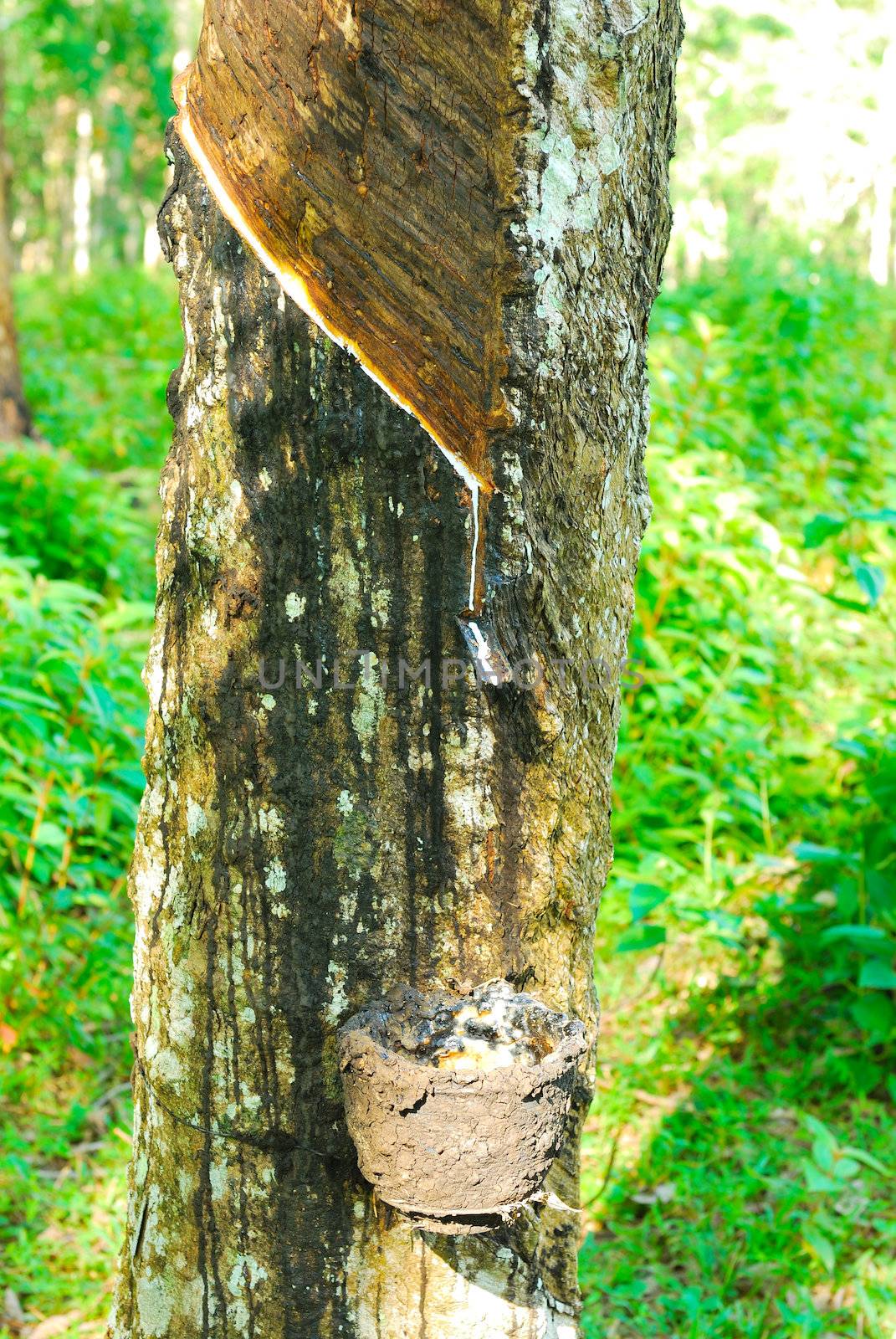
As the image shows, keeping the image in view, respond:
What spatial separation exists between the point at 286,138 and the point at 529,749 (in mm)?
613

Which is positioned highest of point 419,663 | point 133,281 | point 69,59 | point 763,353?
point 69,59

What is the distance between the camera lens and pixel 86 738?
10.4ft

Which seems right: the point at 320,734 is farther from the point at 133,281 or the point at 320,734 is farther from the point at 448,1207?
the point at 133,281

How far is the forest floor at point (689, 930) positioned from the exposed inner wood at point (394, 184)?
1726 millimetres

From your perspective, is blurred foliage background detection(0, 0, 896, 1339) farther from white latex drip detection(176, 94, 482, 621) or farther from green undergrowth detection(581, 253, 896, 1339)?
white latex drip detection(176, 94, 482, 621)

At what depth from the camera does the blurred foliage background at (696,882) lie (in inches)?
86.8

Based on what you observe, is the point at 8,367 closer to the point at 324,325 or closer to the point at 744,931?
the point at 744,931

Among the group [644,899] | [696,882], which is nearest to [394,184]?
[644,899]

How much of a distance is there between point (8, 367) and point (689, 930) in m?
5.77

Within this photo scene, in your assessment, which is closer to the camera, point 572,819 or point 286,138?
point 286,138

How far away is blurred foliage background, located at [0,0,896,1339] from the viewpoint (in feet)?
7.23

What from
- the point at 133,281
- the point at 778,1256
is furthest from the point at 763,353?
the point at 133,281

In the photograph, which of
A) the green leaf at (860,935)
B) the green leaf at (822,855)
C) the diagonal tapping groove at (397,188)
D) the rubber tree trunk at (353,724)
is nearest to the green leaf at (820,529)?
the green leaf at (822,855)

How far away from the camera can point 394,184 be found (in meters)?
0.94
